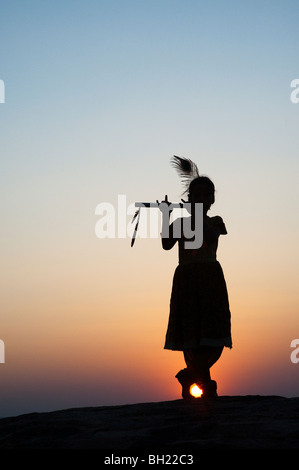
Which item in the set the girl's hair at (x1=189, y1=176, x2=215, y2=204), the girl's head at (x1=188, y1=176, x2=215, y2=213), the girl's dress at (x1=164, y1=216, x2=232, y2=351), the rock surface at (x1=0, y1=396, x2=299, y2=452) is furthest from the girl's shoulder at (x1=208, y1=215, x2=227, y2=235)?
the rock surface at (x1=0, y1=396, x2=299, y2=452)

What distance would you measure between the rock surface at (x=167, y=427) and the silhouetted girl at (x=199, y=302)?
22.2 inches

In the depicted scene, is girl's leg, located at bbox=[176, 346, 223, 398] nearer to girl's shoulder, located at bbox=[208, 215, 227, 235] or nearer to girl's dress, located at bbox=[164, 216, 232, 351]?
girl's dress, located at bbox=[164, 216, 232, 351]

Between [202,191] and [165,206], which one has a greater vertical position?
[202,191]

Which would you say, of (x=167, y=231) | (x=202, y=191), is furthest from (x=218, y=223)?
(x=167, y=231)

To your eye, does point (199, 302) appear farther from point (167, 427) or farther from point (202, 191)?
point (167, 427)

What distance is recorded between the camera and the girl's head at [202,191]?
7911 millimetres

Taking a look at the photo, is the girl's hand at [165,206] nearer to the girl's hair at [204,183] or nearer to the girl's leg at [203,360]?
the girl's hair at [204,183]

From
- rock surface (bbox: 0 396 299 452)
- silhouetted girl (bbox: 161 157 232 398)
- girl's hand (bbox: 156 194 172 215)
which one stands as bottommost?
rock surface (bbox: 0 396 299 452)

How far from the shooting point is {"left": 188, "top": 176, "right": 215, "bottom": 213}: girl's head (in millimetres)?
7911

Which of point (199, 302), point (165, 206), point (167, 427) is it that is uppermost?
point (165, 206)

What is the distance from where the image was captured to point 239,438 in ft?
16.7

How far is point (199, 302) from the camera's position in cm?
766

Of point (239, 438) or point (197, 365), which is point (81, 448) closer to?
point (239, 438)
